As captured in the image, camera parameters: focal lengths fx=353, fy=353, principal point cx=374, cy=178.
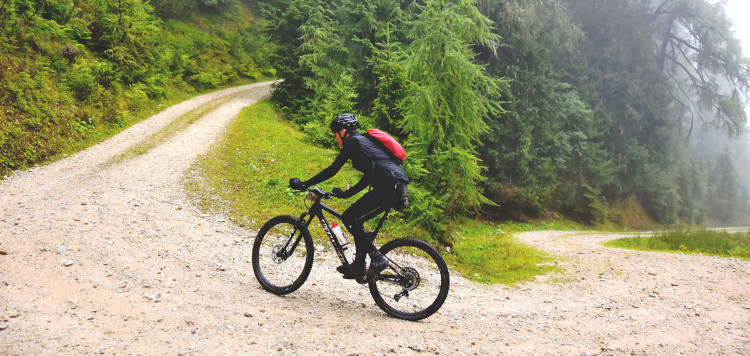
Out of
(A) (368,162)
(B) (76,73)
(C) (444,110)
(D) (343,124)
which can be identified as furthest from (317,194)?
(B) (76,73)

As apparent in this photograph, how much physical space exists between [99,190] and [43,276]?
4606 millimetres

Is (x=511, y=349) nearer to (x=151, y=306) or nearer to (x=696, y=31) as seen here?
(x=151, y=306)

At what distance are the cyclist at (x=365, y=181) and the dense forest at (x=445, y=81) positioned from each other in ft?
11.1

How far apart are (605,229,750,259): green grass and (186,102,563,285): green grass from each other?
5.03m

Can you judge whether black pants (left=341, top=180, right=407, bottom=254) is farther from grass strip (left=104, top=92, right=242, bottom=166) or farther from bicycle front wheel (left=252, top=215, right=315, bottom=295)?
grass strip (left=104, top=92, right=242, bottom=166)

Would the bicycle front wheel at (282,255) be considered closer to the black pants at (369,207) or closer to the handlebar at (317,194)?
the handlebar at (317,194)

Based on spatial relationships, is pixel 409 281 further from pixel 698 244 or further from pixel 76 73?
pixel 76 73

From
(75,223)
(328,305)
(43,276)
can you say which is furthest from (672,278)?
(75,223)

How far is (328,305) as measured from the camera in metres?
4.77

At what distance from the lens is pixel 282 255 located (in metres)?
4.91

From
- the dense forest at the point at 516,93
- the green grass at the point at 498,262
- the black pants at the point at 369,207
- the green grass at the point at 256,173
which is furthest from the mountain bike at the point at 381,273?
the green grass at the point at 498,262

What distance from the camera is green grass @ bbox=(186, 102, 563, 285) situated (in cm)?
832

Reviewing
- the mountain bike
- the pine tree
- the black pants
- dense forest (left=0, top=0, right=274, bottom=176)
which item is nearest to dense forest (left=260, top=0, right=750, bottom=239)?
the pine tree

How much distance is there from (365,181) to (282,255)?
1.64m
